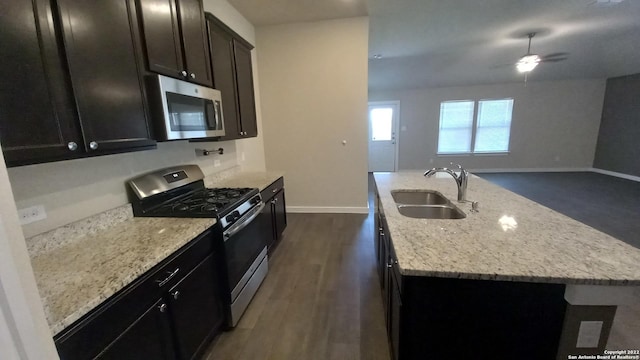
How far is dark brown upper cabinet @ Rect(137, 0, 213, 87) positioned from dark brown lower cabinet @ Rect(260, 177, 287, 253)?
1191 millimetres

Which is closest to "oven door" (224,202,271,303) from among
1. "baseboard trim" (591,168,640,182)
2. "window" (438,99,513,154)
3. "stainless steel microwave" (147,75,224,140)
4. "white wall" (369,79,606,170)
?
"stainless steel microwave" (147,75,224,140)

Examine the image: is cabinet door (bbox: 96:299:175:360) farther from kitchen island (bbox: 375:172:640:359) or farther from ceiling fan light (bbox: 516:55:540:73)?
ceiling fan light (bbox: 516:55:540:73)

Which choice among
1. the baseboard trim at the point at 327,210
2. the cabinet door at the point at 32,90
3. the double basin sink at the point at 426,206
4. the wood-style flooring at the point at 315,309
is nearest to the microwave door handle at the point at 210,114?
the cabinet door at the point at 32,90

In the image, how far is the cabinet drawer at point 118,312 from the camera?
0.86 meters

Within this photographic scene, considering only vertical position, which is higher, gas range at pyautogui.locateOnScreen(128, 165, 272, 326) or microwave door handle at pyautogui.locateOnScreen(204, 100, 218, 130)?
microwave door handle at pyautogui.locateOnScreen(204, 100, 218, 130)

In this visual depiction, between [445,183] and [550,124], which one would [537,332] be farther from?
[550,124]

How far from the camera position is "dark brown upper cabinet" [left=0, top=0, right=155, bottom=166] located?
91 cm

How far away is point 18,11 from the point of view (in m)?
0.93

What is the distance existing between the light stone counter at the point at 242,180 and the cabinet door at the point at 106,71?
3.99ft

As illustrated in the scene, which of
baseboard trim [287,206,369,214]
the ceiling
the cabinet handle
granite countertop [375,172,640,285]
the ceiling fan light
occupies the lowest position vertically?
baseboard trim [287,206,369,214]

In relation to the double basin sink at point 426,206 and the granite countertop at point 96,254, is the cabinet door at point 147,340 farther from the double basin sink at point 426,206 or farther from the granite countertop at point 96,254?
the double basin sink at point 426,206

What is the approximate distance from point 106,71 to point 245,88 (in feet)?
5.86

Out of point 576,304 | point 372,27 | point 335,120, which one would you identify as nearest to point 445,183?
point 576,304

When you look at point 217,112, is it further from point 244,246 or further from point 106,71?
point 244,246
